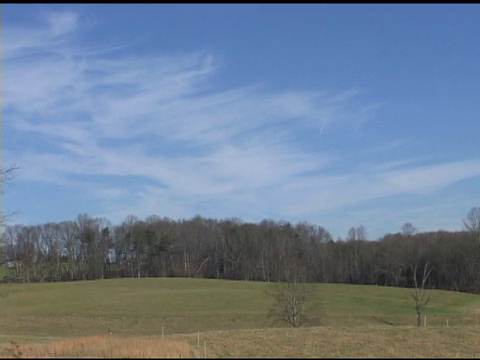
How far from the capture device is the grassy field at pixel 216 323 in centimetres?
1841

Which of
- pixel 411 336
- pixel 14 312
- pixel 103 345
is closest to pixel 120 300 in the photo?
pixel 14 312

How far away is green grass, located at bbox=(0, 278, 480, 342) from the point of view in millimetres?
49969

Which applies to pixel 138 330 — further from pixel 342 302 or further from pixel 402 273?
pixel 402 273

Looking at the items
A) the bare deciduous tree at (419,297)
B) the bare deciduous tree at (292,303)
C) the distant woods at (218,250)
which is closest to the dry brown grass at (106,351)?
the bare deciduous tree at (292,303)

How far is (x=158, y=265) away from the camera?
13488 cm

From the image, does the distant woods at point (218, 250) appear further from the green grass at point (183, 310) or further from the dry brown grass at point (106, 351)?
the dry brown grass at point (106, 351)

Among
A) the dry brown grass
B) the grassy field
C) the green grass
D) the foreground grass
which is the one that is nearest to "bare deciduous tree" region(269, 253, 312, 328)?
the grassy field

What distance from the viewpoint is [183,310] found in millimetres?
60938

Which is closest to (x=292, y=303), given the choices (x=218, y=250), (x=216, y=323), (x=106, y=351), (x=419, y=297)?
(x=216, y=323)

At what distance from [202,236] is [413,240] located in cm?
4988

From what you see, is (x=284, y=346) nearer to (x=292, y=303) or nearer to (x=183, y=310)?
(x=292, y=303)

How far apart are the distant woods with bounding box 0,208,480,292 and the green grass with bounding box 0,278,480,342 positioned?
3315 cm

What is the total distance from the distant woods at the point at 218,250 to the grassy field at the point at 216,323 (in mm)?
30142

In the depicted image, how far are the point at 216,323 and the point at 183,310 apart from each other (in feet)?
35.2
